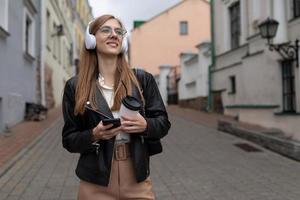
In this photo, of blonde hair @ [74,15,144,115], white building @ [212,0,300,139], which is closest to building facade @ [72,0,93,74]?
white building @ [212,0,300,139]

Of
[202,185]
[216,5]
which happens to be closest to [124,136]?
[202,185]

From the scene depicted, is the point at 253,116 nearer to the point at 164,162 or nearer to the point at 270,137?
the point at 270,137

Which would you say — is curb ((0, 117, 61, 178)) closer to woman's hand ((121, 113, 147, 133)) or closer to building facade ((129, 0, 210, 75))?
woman's hand ((121, 113, 147, 133))

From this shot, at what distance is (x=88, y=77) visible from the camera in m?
2.49

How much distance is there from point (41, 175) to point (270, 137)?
5.09m

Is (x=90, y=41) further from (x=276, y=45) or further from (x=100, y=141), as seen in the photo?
(x=276, y=45)

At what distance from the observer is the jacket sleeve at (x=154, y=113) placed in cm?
239

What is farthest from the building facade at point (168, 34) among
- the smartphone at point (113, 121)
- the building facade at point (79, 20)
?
the smartphone at point (113, 121)

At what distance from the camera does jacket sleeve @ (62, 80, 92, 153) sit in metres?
2.38

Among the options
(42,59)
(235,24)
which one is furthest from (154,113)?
(235,24)

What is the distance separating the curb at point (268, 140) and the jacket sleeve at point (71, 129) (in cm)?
707

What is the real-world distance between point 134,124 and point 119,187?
366 millimetres

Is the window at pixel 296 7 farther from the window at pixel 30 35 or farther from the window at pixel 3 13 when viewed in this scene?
the window at pixel 30 35

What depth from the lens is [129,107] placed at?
2199mm
